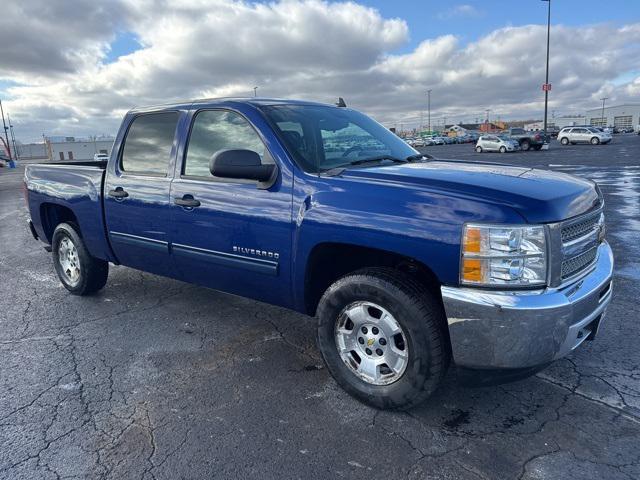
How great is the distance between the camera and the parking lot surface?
2.51m

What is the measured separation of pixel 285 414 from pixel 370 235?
1200 mm

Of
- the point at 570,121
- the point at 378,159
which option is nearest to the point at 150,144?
the point at 378,159

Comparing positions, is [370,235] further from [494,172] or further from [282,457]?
[282,457]

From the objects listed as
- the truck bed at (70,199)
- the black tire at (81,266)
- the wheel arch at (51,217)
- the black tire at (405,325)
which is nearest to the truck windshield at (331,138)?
the black tire at (405,325)

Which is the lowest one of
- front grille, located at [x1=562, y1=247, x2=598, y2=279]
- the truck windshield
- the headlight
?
front grille, located at [x1=562, y1=247, x2=598, y2=279]

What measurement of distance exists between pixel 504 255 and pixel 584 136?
45984 mm

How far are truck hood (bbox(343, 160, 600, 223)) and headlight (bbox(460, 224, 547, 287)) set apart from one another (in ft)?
0.36

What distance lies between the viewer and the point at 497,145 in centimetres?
3519

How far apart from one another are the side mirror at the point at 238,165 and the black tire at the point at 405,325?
2.97 ft

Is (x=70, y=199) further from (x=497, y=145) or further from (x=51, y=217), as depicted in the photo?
(x=497, y=145)

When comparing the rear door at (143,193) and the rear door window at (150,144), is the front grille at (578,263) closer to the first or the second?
the rear door at (143,193)

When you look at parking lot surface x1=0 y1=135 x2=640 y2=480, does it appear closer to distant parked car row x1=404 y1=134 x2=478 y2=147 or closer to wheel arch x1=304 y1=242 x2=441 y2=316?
wheel arch x1=304 y1=242 x2=441 y2=316

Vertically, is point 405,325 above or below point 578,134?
below

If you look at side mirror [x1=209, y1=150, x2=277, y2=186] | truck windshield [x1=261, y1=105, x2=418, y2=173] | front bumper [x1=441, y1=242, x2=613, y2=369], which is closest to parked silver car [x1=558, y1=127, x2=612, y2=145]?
truck windshield [x1=261, y1=105, x2=418, y2=173]
